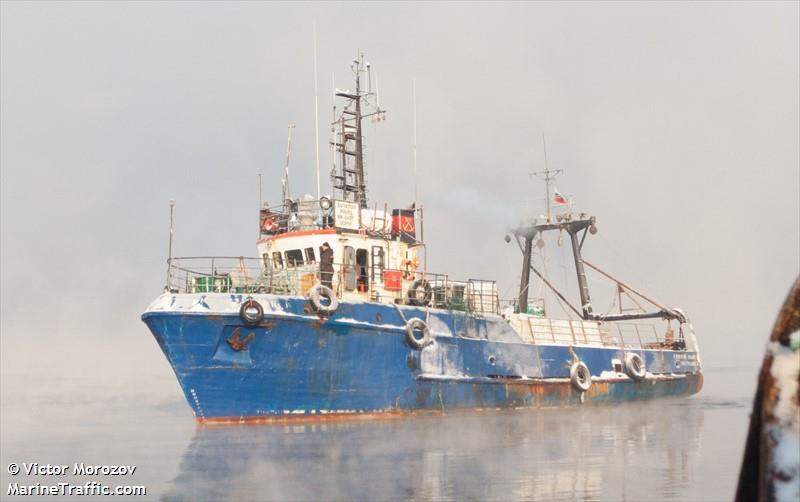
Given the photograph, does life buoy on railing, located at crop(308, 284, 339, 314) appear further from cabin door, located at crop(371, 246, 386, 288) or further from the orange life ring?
the orange life ring

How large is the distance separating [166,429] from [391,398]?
21.9ft

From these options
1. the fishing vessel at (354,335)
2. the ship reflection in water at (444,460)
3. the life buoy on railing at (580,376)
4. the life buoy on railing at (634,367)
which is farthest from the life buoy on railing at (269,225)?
the life buoy on railing at (634,367)

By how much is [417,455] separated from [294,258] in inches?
422

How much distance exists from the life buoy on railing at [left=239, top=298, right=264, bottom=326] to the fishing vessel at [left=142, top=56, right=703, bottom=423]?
4cm

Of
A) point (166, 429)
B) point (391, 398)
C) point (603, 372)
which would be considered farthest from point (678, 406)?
point (166, 429)

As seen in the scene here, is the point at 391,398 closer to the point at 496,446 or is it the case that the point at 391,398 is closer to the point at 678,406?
the point at 496,446

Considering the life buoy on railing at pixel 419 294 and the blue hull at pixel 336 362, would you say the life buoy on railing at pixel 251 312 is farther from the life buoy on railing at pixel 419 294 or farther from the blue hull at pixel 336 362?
the life buoy on railing at pixel 419 294

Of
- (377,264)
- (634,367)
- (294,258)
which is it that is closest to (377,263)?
(377,264)

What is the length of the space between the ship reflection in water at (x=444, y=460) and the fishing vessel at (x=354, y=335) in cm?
100

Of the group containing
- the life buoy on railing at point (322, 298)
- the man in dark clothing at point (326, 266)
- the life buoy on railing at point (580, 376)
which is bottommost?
the life buoy on railing at point (580, 376)

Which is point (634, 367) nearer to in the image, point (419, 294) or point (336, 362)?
point (419, 294)

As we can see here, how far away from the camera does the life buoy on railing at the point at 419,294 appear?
84.0ft

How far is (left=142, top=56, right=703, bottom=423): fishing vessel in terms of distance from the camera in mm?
21875

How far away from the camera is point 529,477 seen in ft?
46.0
